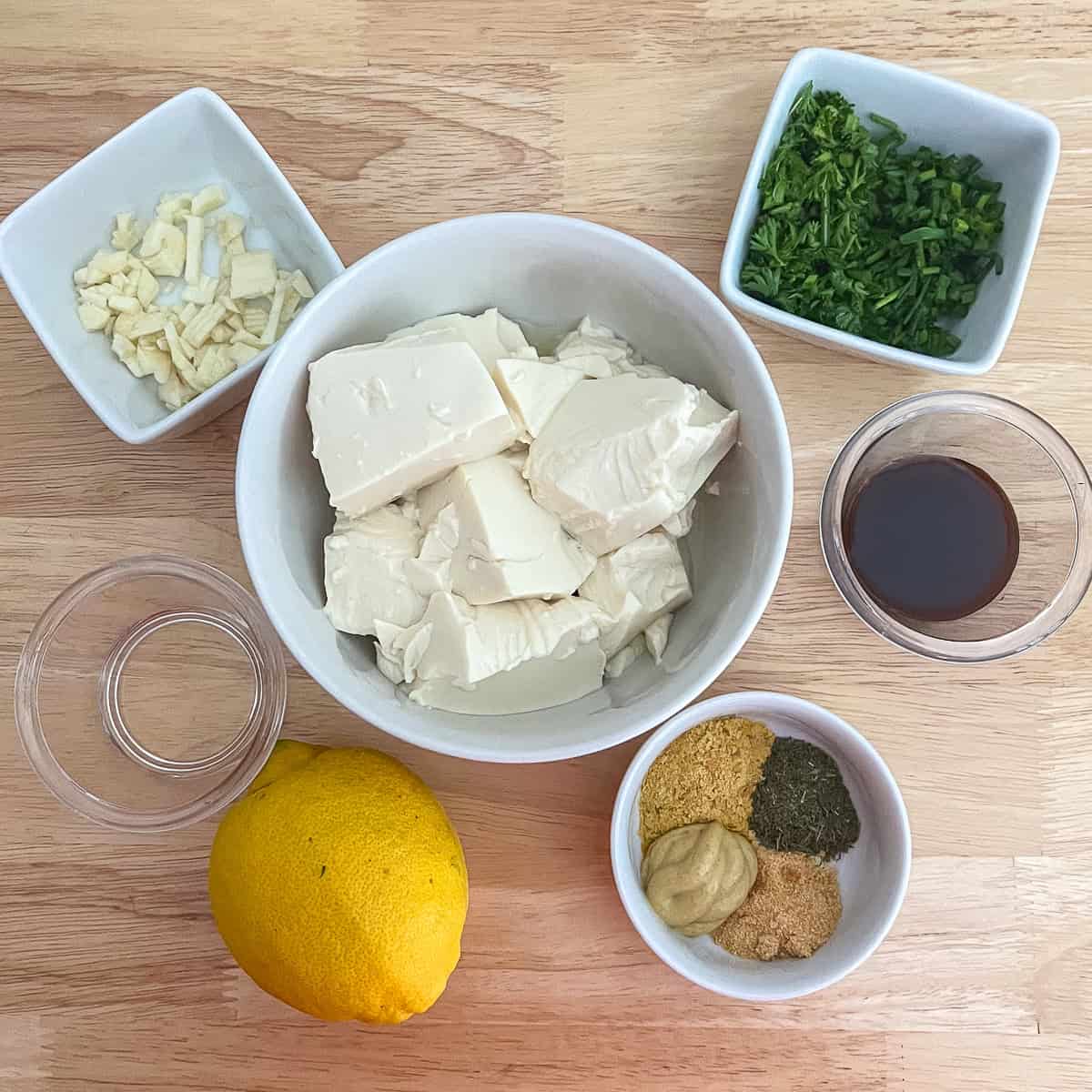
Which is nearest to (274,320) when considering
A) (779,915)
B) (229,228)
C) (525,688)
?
(229,228)

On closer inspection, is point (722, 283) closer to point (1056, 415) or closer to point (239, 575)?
point (1056, 415)

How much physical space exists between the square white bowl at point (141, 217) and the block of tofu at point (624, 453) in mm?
311

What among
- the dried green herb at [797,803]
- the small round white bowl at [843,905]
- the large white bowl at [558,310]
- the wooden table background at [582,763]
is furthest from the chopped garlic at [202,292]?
the dried green herb at [797,803]

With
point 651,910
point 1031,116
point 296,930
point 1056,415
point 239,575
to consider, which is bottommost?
point 651,910

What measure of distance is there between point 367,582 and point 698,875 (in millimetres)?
440

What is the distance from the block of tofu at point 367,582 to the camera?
93 cm

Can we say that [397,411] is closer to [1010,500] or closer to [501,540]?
[501,540]

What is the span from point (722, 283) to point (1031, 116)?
0.36 m

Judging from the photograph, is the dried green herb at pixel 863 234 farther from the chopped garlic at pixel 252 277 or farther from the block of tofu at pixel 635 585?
the chopped garlic at pixel 252 277

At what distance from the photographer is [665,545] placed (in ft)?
3.12

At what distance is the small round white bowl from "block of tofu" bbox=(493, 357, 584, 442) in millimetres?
331

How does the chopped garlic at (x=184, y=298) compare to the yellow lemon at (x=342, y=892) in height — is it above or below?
above

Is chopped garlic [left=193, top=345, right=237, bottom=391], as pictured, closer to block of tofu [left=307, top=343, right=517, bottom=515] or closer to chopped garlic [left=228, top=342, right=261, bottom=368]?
chopped garlic [left=228, top=342, right=261, bottom=368]

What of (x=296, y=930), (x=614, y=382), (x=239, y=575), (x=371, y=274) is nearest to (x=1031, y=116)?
(x=614, y=382)
